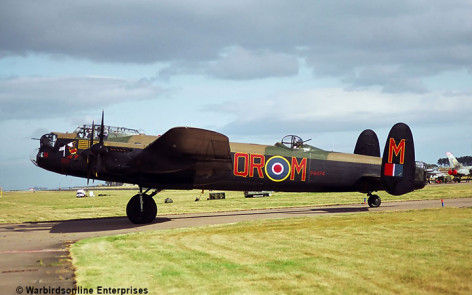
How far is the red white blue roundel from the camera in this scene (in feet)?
71.1

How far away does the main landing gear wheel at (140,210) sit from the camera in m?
19.6

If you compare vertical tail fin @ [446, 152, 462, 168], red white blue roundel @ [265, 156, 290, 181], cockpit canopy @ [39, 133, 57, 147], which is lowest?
red white blue roundel @ [265, 156, 290, 181]

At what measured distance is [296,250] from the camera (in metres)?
10.7

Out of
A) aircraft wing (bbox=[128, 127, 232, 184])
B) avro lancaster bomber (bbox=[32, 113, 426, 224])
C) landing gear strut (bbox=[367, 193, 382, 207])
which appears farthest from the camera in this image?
landing gear strut (bbox=[367, 193, 382, 207])

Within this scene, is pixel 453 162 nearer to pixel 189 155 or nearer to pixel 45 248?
pixel 189 155

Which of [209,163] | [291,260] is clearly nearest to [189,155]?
[209,163]

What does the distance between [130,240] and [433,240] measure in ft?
30.3

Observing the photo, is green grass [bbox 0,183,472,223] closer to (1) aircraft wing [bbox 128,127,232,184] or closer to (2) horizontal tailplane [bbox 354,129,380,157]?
(2) horizontal tailplane [bbox 354,129,380,157]

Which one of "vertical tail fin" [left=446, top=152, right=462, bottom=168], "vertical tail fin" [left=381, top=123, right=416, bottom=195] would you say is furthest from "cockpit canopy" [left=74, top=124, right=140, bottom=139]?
"vertical tail fin" [left=446, top=152, right=462, bottom=168]

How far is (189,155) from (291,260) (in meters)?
9.22

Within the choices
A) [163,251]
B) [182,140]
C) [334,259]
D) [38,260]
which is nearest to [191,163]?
[182,140]

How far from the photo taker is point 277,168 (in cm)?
2186

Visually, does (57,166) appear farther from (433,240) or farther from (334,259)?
(433,240)

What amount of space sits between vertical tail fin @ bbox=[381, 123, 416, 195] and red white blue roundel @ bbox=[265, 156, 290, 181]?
540cm
